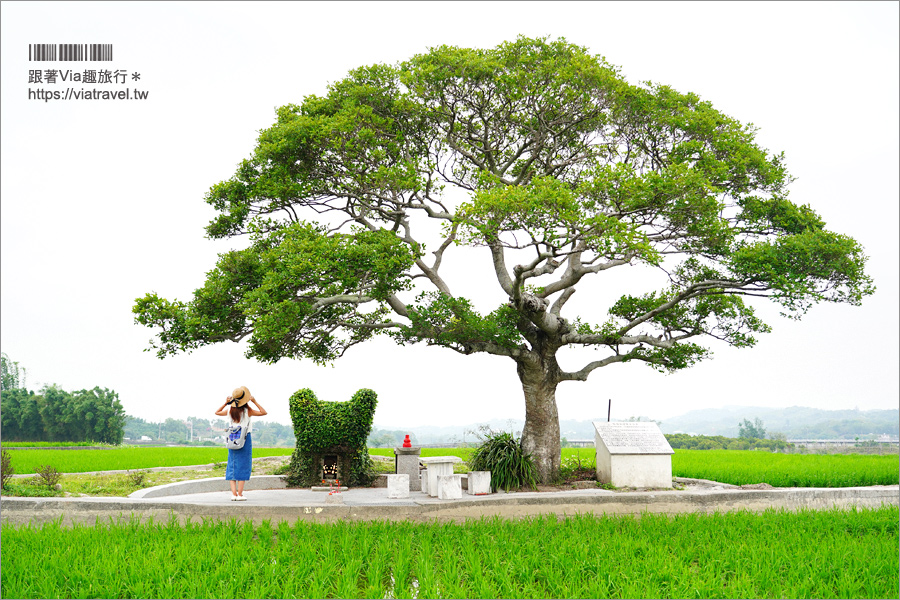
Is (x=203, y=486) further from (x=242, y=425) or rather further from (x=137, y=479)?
(x=242, y=425)

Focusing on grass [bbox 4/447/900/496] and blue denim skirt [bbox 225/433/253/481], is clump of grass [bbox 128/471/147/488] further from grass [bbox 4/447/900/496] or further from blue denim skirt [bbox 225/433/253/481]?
blue denim skirt [bbox 225/433/253/481]

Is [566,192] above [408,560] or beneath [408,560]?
above

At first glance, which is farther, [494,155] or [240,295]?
[494,155]

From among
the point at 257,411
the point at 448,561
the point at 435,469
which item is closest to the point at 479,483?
the point at 435,469

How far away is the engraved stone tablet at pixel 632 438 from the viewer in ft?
37.2

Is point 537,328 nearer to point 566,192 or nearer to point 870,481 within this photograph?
point 566,192

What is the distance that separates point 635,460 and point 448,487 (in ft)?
12.1

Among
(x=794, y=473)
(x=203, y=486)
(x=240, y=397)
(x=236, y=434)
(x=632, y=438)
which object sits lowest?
(x=794, y=473)

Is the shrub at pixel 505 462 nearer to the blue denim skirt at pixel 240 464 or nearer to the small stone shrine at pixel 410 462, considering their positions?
the small stone shrine at pixel 410 462

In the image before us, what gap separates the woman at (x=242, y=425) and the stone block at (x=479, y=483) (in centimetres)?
350

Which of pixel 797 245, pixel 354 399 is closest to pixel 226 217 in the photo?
pixel 354 399

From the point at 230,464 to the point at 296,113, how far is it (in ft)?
21.0

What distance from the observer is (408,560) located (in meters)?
5.91

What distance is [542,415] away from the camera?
12.2m
